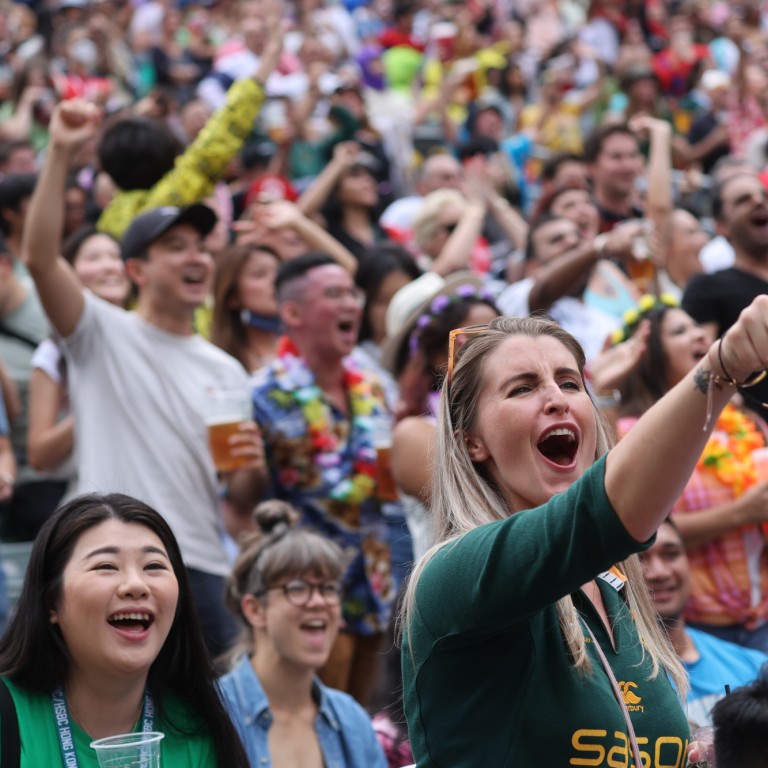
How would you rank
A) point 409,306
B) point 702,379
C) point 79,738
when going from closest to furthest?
1. point 702,379
2. point 79,738
3. point 409,306

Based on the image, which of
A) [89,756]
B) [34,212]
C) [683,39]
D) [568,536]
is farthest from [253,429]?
[683,39]

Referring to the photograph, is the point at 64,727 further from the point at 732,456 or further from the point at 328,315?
the point at 732,456

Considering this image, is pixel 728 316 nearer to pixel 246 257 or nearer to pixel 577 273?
pixel 577 273

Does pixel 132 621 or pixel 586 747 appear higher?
pixel 586 747

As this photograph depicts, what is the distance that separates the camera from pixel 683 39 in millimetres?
15469

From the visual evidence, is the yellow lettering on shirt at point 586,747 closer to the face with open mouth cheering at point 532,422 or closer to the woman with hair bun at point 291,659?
the face with open mouth cheering at point 532,422

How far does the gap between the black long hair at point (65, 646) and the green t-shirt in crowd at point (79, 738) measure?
0.06 feet

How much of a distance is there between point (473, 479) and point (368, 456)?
9.25ft

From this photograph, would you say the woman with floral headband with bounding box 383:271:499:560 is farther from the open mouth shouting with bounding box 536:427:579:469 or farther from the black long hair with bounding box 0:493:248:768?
the open mouth shouting with bounding box 536:427:579:469

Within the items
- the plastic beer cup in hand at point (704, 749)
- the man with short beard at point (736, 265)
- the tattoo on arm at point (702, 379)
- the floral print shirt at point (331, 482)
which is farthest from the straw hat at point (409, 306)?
the tattoo on arm at point (702, 379)

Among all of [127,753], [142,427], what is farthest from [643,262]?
[127,753]

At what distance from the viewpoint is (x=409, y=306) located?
559 centimetres

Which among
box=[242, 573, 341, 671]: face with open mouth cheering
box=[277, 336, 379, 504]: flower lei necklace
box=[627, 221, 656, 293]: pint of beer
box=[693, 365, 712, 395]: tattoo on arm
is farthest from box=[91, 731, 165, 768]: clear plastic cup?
box=[627, 221, 656, 293]: pint of beer

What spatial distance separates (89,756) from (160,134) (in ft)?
12.7
